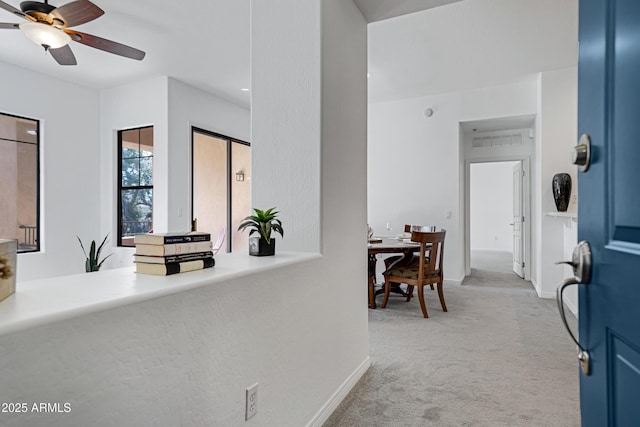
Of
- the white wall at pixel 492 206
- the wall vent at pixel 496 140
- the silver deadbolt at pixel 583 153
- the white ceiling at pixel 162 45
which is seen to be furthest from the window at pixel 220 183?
the white wall at pixel 492 206

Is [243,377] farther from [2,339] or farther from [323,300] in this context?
[2,339]

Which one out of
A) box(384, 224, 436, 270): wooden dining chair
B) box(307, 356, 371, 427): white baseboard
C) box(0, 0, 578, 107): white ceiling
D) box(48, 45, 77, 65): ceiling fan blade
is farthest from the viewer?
box(384, 224, 436, 270): wooden dining chair

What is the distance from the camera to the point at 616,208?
2.18ft

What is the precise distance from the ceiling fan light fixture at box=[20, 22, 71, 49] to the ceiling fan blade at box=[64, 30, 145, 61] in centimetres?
6

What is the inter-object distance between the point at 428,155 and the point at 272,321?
15.2 feet

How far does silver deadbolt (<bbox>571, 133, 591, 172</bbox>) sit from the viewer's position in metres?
0.77

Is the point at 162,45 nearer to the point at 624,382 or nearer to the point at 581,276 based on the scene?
Answer: the point at 581,276

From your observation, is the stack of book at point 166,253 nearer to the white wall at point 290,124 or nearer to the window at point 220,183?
the white wall at point 290,124

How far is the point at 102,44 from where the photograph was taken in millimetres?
2918

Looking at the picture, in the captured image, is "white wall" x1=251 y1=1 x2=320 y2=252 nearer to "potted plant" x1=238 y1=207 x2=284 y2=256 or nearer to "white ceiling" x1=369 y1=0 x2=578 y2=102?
"potted plant" x1=238 y1=207 x2=284 y2=256

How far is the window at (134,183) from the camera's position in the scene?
5.03 meters

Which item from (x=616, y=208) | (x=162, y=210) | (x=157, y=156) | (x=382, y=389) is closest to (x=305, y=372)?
(x=382, y=389)

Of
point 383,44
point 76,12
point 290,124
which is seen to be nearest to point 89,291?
point 290,124

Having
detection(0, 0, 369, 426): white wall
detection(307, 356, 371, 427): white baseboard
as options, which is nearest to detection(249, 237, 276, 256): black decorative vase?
detection(0, 0, 369, 426): white wall
